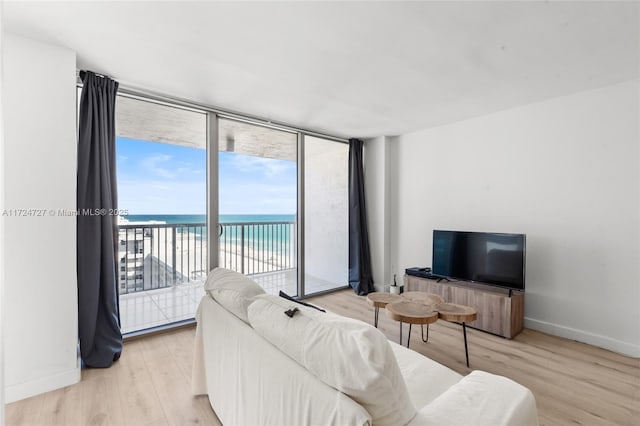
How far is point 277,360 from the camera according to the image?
1.19 m

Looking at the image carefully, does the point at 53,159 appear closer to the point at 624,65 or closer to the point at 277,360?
the point at 277,360

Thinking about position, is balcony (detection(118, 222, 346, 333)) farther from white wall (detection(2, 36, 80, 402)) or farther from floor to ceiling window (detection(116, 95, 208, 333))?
white wall (detection(2, 36, 80, 402))

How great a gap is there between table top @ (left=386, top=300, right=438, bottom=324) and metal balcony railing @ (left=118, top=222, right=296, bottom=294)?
2.01 m

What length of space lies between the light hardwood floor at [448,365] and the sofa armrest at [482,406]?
1.02 m

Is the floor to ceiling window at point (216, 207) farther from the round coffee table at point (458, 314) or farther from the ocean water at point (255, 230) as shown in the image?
the round coffee table at point (458, 314)

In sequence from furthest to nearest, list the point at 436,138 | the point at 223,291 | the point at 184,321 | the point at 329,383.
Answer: the point at 436,138 → the point at 184,321 → the point at 223,291 → the point at 329,383

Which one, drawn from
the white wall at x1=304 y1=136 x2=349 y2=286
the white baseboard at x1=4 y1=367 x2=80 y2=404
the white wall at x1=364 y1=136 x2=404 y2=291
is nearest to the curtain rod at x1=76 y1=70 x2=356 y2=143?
the white wall at x1=304 y1=136 x2=349 y2=286

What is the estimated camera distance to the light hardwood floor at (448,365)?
1811mm

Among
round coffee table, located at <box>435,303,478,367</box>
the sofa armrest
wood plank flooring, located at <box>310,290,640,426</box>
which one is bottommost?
wood plank flooring, located at <box>310,290,640,426</box>

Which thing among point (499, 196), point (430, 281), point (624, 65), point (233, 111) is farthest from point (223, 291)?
point (624, 65)

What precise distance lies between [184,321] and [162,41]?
8.73ft

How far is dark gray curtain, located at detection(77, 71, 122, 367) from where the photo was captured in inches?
92.4

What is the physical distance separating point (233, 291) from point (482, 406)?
1247mm

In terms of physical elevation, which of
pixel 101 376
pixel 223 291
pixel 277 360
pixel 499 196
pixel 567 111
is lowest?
pixel 101 376
